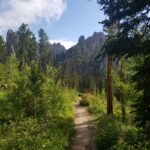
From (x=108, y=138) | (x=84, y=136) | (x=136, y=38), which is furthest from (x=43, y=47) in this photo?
(x=136, y=38)

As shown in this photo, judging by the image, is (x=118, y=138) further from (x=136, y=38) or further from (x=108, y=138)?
(x=136, y=38)

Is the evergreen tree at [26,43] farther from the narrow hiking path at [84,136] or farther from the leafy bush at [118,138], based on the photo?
the leafy bush at [118,138]

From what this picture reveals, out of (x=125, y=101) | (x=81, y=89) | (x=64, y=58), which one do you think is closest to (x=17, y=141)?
(x=125, y=101)

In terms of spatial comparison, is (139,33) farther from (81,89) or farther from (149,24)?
(81,89)

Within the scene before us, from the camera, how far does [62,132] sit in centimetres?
2059

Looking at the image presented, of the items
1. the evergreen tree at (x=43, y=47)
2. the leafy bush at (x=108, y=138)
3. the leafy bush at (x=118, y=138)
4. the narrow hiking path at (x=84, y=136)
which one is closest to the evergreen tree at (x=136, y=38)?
the leafy bush at (x=118, y=138)

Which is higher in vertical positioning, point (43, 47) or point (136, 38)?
point (43, 47)

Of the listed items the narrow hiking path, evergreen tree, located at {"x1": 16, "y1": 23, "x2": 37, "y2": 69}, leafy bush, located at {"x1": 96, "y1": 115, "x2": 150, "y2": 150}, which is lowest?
the narrow hiking path

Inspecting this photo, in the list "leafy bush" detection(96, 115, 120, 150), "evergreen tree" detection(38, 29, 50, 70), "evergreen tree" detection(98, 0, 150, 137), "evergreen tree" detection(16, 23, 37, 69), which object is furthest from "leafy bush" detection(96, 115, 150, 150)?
"evergreen tree" detection(38, 29, 50, 70)

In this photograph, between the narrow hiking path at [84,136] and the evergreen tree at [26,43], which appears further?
the evergreen tree at [26,43]

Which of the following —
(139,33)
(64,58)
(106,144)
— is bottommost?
(106,144)

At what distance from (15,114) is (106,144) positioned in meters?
10.2

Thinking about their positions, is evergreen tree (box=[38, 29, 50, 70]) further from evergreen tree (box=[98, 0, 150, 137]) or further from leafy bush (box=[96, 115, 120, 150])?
evergreen tree (box=[98, 0, 150, 137])

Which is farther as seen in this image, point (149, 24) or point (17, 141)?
point (17, 141)
